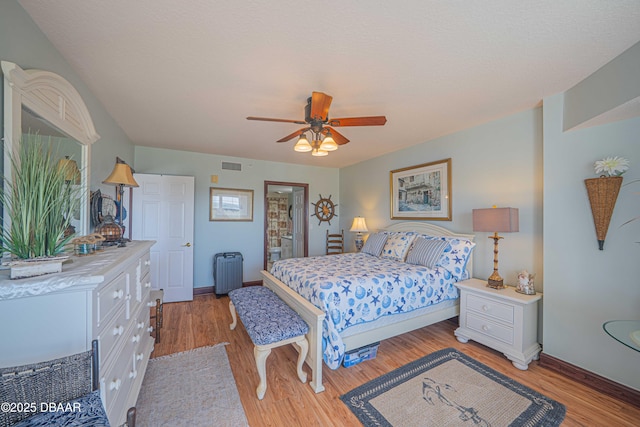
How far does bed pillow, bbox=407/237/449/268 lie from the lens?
2.95m

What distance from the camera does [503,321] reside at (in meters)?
2.43

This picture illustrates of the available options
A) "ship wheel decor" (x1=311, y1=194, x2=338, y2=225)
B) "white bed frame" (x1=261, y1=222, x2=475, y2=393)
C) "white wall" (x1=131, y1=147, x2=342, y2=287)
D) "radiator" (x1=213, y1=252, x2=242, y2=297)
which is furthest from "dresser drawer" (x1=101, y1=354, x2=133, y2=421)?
"ship wheel decor" (x1=311, y1=194, x2=338, y2=225)

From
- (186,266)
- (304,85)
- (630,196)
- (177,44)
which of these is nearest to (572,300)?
(630,196)

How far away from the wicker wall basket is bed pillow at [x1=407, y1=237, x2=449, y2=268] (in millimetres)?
1265

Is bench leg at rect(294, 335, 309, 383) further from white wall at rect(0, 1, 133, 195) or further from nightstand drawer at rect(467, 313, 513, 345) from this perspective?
white wall at rect(0, 1, 133, 195)

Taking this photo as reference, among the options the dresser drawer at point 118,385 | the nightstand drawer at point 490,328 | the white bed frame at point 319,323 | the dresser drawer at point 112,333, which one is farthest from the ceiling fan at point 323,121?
the nightstand drawer at point 490,328

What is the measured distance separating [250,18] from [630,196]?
2.99 metres

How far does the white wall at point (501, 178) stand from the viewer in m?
2.60

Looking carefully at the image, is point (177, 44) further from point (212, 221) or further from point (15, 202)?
point (212, 221)

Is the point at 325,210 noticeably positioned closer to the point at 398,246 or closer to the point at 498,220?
the point at 398,246

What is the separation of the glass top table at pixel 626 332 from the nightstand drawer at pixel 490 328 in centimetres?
103

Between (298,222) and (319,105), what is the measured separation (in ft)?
13.5

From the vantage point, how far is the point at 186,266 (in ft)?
13.1

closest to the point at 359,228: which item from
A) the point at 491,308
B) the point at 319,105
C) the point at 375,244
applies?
the point at 375,244
